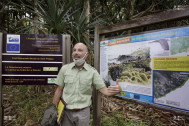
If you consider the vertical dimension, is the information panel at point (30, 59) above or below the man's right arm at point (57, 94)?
above

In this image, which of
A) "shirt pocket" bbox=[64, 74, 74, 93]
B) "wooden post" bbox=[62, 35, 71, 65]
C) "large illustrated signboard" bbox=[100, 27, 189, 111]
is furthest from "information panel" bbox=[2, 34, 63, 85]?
"large illustrated signboard" bbox=[100, 27, 189, 111]

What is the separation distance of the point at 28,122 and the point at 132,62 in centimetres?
273

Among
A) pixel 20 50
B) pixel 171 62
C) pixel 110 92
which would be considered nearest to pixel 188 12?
pixel 171 62

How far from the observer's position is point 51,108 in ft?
6.41

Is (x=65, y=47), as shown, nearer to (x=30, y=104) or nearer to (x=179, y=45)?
(x=179, y=45)

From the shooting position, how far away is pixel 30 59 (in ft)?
7.43

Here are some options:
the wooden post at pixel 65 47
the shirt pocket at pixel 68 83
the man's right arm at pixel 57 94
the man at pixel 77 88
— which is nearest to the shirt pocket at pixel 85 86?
the man at pixel 77 88

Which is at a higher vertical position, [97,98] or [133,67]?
[133,67]

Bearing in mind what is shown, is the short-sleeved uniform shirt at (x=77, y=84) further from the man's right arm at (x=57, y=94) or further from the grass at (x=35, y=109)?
the grass at (x=35, y=109)

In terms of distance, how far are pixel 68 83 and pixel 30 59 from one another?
80 cm

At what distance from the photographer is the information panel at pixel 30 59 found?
223 cm

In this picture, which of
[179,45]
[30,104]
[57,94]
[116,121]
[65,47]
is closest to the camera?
→ [179,45]

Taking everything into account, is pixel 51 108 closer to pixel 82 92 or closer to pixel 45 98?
Result: pixel 82 92

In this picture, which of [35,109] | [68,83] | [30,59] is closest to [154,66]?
[68,83]
